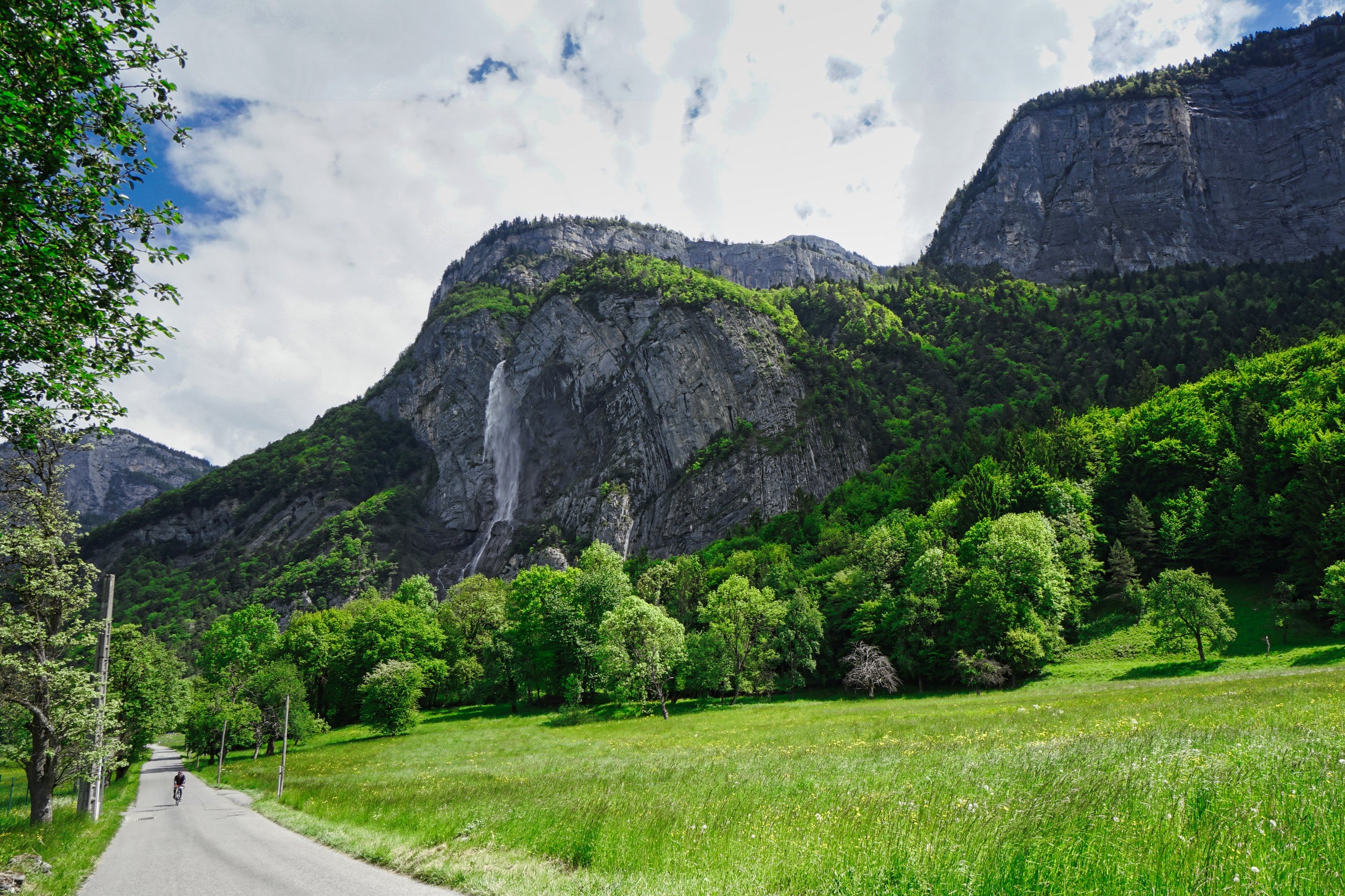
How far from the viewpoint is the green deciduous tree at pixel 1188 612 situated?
41875mm

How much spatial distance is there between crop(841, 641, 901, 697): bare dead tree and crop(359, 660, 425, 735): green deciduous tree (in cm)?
3884

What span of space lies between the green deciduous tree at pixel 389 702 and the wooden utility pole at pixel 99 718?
29.8 meters

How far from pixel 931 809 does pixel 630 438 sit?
12518 centimetres

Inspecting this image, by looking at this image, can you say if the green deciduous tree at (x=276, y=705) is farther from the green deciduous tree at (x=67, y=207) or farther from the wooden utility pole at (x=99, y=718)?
the green deciduous tree at (x=67, y=207)

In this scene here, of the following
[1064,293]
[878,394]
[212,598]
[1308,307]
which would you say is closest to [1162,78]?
[1064,293]

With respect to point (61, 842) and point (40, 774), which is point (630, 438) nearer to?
point (40, 774)

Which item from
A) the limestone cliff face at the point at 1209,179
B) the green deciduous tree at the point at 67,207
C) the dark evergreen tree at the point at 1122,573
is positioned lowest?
the dark evergreen tree at the point at 1122,573

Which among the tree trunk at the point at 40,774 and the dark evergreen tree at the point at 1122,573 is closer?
the tree trunk at the point at 40,774

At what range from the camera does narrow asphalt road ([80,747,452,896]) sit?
11148 millimetres

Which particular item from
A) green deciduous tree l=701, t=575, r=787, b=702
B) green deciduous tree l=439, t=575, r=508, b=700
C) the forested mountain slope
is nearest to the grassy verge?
green deciduous tree l=439, t=575, r=508, b=700

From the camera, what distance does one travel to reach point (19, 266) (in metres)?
8.80

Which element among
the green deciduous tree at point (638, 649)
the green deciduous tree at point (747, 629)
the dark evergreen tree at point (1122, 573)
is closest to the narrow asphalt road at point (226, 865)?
the green deciduous tree at point (638, 649)

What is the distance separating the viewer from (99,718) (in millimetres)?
20203

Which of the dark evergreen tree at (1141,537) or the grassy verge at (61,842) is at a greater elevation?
the dark evergreen tree at (1141,537)
